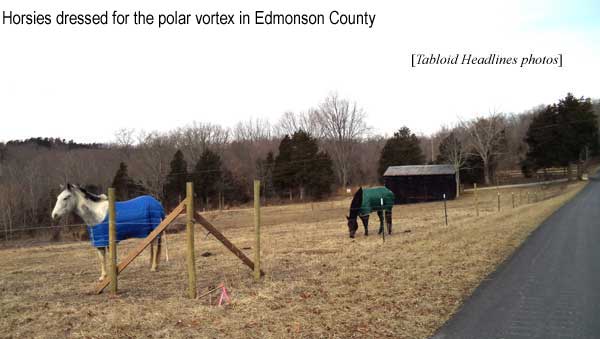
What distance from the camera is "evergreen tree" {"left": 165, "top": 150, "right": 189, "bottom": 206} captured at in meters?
56.3

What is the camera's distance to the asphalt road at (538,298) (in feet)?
19.1

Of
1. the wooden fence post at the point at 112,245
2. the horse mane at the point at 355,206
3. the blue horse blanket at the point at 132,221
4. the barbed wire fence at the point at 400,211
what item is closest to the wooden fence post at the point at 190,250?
the wooden fence post at the point at 112,245

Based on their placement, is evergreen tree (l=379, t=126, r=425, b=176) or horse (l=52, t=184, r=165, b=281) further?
evergreen tree (l=379, t=126, r=425, b=176)

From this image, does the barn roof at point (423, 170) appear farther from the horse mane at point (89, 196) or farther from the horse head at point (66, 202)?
the horse head at point (66, 202)

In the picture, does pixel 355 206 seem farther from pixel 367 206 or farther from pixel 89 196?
pixel 89 196

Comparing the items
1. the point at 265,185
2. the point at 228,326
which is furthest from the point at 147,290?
the point at 265,185

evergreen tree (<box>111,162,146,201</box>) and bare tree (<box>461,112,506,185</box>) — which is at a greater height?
bare tree (<box>461,112,506,185</box>)

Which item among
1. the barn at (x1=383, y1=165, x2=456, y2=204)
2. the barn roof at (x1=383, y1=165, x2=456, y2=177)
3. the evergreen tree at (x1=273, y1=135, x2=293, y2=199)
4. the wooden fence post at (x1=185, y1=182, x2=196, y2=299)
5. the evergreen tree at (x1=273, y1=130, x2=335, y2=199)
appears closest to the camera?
the wooden fence post at (x1=185, y1=182, x2=196, y2=299)

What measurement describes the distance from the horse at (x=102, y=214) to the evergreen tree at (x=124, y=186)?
43713 millimetres

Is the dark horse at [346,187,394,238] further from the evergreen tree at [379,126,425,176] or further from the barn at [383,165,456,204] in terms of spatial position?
the evergreen tree at [379,126,425,176]

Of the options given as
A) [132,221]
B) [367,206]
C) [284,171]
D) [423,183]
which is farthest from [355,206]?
[284,171]

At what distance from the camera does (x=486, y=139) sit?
5994cm

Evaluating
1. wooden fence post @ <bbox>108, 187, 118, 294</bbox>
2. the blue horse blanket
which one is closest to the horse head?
the blue horse blanket

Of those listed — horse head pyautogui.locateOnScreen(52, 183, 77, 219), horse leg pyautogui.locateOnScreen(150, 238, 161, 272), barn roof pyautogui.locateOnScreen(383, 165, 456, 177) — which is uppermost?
barn roof pyautogui.locateOnScreen(383, 165, 456, 177)
